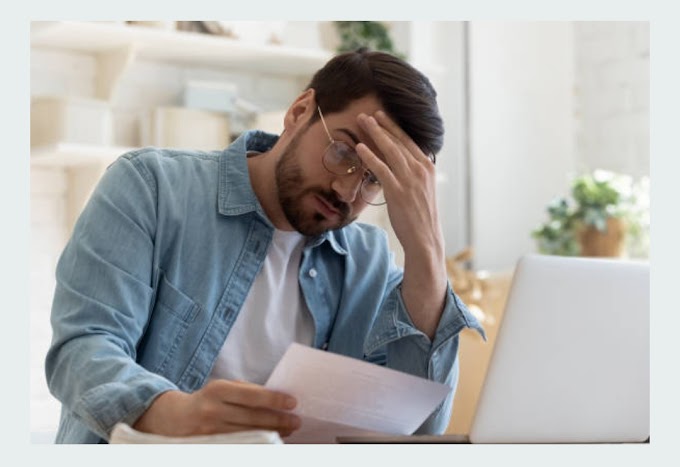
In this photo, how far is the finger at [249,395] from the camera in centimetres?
110

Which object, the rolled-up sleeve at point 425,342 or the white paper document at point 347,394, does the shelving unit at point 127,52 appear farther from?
the white paper document at point 347,394

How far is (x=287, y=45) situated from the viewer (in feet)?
10.1

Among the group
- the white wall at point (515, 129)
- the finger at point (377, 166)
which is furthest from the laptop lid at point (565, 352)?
the white wall at point (515, 129)

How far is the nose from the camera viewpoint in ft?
5.10

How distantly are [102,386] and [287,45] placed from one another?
200 cm

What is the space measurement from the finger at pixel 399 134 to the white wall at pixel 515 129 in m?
1.89

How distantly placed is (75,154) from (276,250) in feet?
3.39

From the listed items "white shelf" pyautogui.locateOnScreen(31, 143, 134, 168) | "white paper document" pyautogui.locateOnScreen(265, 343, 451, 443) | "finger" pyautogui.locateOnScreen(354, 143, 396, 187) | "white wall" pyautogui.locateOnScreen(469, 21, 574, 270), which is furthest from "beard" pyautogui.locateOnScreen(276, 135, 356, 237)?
"white wall" pyautogui.locateOnScreen(469, 21, 574, 270)

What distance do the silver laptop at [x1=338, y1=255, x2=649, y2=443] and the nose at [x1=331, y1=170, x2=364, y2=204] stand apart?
1.42 ft

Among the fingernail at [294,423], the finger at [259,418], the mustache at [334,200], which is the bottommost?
the fingernail at [294,423]

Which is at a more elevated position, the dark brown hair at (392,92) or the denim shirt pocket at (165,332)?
the dark brown hair at (392,92)

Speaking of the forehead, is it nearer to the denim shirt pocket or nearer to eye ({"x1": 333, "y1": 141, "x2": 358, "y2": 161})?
eye ({"x1": 333, "y1": 141, "x2": 358, "y2": 161})

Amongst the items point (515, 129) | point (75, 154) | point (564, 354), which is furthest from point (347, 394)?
point (515, 129)

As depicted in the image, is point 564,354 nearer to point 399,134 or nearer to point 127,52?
point 399,134
